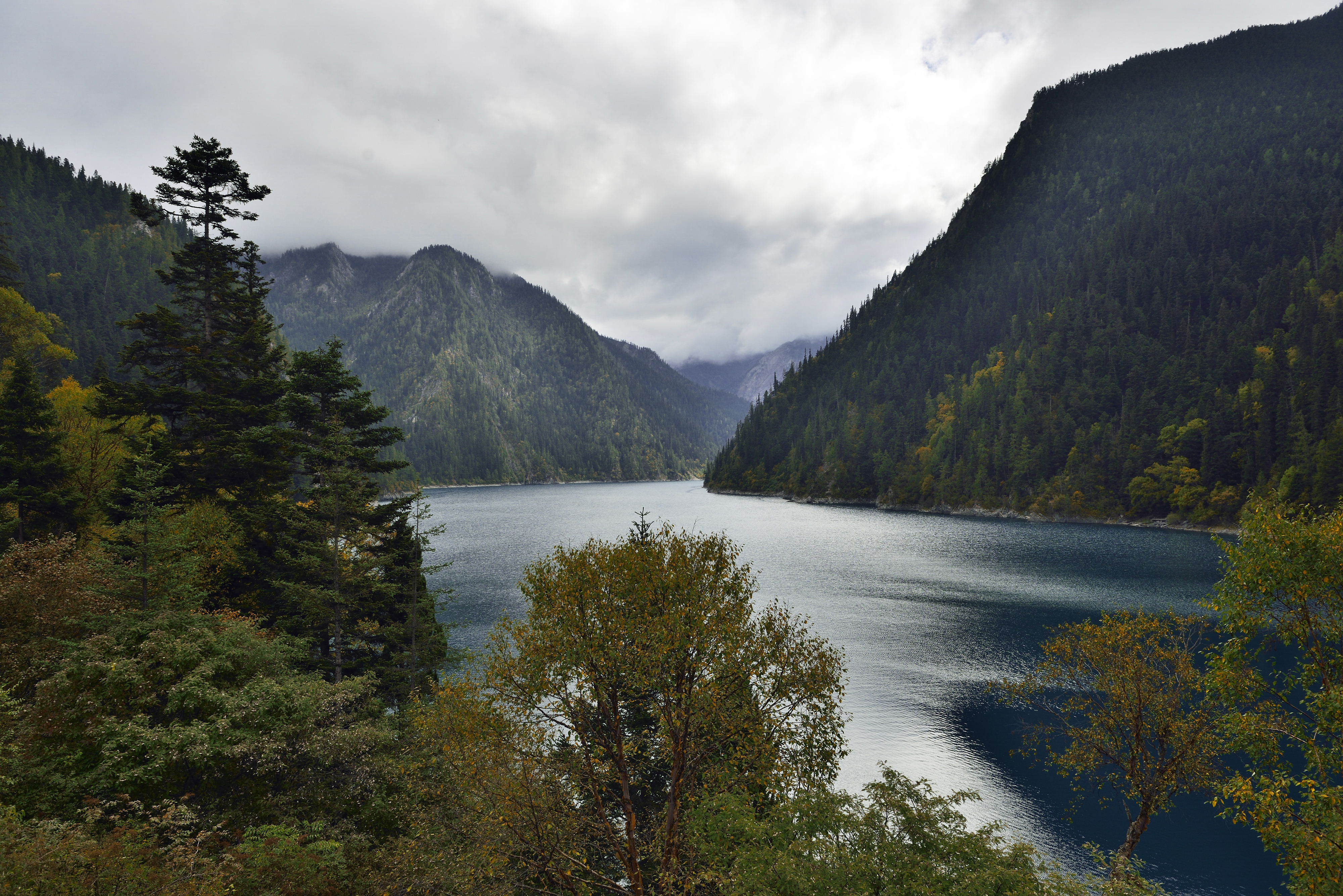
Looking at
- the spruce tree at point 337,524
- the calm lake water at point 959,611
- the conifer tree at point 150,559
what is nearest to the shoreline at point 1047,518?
the calm lake water at point 959,611

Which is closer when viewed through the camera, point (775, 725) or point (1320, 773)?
point (1320, 773)

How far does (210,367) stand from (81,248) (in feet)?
542

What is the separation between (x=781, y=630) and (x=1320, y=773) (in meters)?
16.7

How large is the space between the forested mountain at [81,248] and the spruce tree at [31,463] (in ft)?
305

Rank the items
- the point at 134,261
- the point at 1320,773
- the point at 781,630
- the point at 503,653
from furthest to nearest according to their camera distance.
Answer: the point at 134,261, the point at 781,630, the point at 503,653, the point at 1320,773

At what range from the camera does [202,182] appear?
35.9 meters

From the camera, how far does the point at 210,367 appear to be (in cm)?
3594

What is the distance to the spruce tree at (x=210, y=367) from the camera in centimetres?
3406

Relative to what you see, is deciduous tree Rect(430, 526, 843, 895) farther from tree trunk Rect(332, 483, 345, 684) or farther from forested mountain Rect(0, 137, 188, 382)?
forested mountain Rect(0, 137, 188, 382)

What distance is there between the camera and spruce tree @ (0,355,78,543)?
32.4 meters

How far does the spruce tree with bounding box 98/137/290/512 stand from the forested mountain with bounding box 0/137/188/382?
95171 millimetres

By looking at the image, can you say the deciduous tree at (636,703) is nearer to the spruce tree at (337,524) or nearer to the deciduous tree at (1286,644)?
the deciduous tree at (1286,644)

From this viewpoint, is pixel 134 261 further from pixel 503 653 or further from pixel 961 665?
pixel 961 665

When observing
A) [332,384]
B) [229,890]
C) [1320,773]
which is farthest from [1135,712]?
[332,384]
